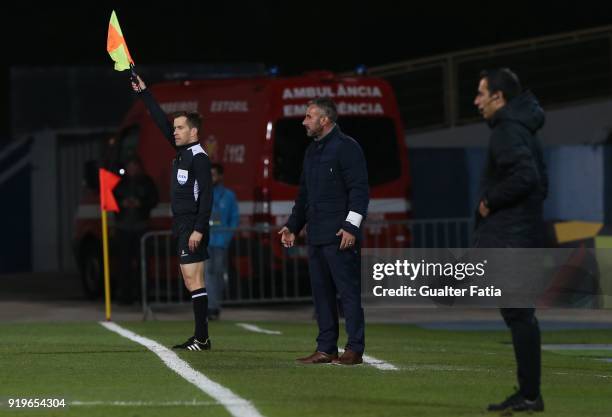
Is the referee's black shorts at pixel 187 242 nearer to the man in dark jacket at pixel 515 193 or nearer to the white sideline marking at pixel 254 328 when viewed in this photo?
the white sideline marking at pixel 254 328

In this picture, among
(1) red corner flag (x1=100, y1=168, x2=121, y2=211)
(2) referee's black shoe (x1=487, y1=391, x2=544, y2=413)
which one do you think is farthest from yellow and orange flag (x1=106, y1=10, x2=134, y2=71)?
(2) referee's black shoe (x1=487, y1=391, x2=544, y2=413)

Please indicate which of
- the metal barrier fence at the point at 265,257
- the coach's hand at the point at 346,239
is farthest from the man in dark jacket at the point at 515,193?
the metal barrier fence at the point at 265,257

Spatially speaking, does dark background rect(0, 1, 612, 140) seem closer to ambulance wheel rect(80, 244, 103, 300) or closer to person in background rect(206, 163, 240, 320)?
ambulance wheel rect(80, 244, 103, 300)

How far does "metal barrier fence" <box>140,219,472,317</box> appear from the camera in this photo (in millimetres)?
19422

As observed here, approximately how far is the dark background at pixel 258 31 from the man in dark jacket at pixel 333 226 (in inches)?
788

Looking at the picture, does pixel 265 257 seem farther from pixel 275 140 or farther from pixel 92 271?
pixel 92 271

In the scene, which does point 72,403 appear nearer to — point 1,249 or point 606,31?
point 606,31

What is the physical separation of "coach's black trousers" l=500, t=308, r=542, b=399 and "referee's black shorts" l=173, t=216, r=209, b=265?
385cm

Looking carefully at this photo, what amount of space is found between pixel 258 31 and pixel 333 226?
2190 cm

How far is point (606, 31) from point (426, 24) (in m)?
7.47

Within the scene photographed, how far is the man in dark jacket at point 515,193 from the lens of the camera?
29.9 ft

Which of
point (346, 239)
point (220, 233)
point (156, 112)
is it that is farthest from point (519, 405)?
point (220, 233)

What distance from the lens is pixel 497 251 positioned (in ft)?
30.3

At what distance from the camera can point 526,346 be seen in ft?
30.2
